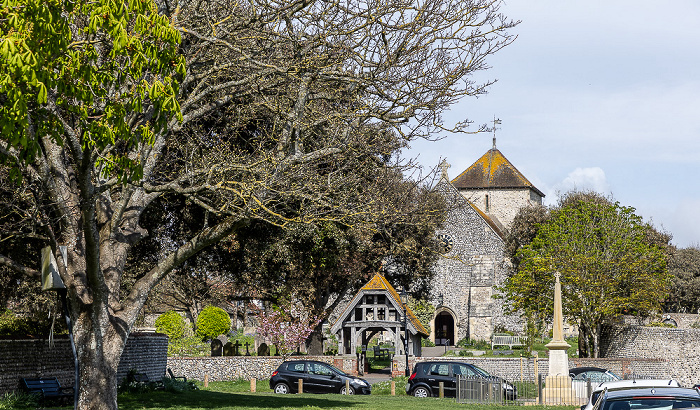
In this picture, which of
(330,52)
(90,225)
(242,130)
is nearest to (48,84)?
(90,225)

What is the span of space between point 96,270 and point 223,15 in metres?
5.47

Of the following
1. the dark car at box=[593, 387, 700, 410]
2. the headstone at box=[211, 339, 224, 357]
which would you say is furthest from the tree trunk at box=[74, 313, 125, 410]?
the headstone at box=[211, 339, 224, 357]

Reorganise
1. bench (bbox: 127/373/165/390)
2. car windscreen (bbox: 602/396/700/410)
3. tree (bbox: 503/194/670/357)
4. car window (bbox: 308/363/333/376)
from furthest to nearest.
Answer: tree (bbox: 503/194/670/357) → car window (bbox: 308/363/333/376) → bench (bbox: 127/373/165/390) → car windscreen (bbox: 602/396/700/410)

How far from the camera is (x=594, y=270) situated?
121ft

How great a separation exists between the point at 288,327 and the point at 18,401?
1904 cm

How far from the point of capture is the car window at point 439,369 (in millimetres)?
25891

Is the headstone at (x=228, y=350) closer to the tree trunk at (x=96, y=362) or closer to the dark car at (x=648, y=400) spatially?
the tree trunk at (x=96, y=362)

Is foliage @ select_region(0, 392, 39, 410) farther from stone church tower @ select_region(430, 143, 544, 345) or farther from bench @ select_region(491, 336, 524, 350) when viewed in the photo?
stone church tower @ select_region(430, 143, 544, 345)

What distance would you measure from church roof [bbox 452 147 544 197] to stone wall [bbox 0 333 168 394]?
150ft

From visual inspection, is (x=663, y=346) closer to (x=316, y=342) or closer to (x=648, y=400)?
(x=316, y=342)

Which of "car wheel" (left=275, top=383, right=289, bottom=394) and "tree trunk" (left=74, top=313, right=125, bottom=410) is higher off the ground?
"tree trunk" (left=74, top=313, right=125, bottom=410)

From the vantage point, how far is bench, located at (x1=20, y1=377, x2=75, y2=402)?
55.4 ft

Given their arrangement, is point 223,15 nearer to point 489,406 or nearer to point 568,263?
A: point 489,406

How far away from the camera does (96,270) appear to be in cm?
1273
